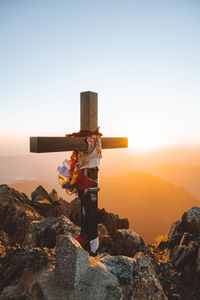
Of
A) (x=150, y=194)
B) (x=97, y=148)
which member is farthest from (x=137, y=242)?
(x=150, y=194)

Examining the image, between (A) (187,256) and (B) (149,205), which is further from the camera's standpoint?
(B) (149,205)

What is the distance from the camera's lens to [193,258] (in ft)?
18.1

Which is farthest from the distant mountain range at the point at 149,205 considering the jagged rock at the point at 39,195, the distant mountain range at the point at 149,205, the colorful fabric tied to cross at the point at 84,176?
the colorful fabric tied to cross at the point at 84,176

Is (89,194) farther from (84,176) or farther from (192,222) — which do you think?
(192,222)

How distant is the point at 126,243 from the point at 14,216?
4251 millimetres

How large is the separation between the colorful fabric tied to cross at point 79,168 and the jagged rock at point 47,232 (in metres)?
2.31

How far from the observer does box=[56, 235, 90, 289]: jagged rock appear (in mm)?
2670

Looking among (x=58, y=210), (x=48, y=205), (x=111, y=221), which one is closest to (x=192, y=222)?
(x=111, y=221)

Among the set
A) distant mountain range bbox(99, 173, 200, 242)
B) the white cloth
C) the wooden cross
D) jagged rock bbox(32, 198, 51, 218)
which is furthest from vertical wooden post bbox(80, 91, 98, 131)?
distant mountain range bbox(99, 173, 200, 242)

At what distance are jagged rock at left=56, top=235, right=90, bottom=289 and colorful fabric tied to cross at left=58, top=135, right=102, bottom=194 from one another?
1301mm

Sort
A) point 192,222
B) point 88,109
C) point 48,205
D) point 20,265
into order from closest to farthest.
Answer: point 20,265 < point 88,109 < point 192,222 < point 48,205

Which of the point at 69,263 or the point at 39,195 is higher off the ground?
the point at 69,263

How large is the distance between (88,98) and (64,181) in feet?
6.84

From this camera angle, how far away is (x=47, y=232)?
5656 millimetres
